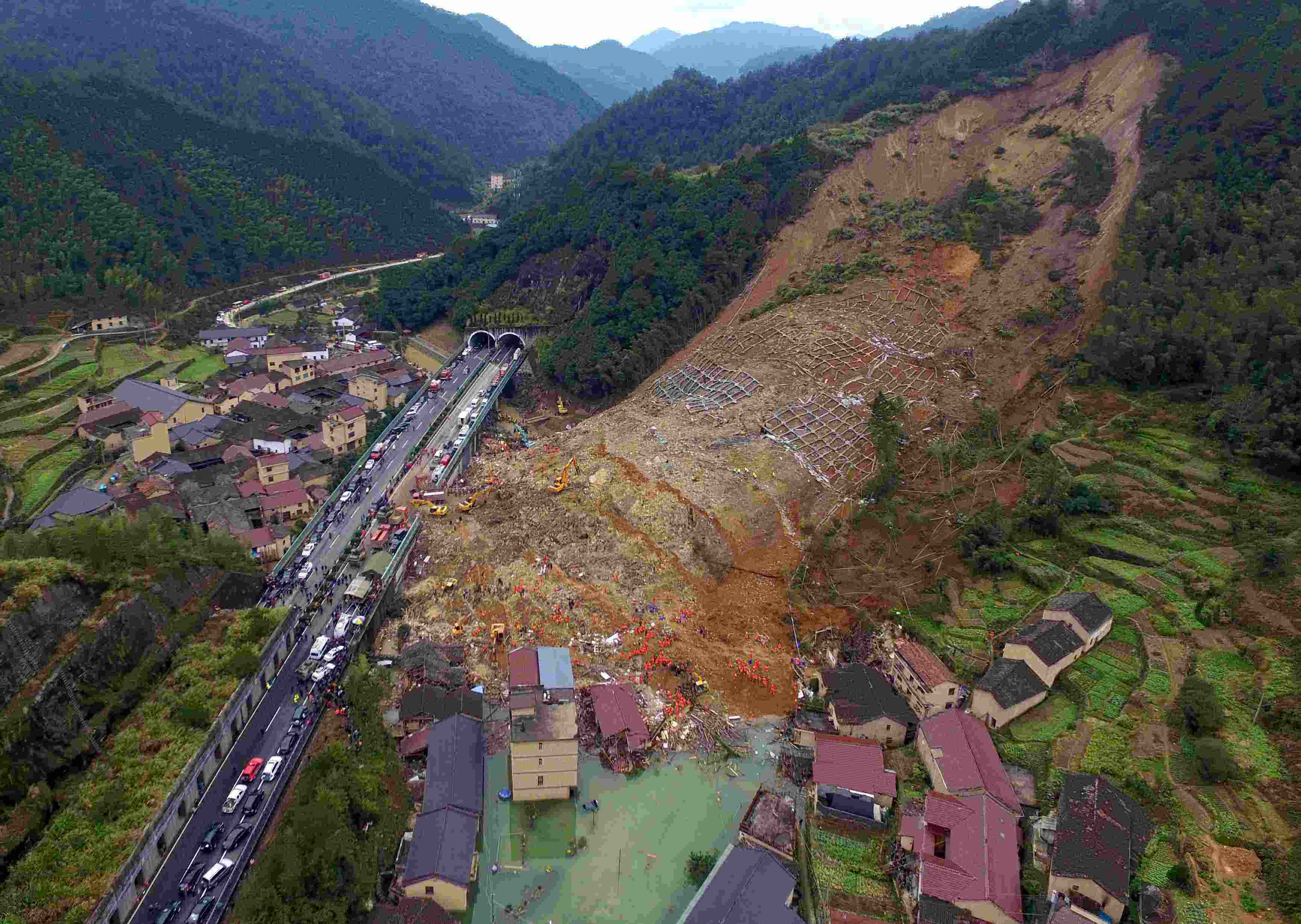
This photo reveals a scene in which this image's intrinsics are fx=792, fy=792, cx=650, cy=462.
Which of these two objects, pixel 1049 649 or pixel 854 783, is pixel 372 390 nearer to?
pixel 854 783

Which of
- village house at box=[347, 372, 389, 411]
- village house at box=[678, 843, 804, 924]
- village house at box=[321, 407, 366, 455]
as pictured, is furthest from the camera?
village house at box=[347, 372, 389, 411]

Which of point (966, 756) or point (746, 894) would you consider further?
point (966, 756)

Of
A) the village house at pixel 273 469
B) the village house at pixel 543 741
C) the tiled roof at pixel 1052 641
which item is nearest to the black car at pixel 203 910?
the village house at pixel 543 741

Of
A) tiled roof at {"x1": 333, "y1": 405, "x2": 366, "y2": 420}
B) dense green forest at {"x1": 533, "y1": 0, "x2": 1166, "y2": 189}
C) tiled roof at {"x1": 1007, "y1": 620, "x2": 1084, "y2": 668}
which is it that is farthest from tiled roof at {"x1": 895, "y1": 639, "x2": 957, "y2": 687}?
dense green forest at {"x1": 533, "y1": 0, "x2": 1166, "y2": 189}

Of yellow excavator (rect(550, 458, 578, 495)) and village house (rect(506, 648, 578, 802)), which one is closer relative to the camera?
village house (rect(506, 648, 578, 802))

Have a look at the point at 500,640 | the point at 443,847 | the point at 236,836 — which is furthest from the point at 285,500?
the point at 443,847

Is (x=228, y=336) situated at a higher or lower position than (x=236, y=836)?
lower

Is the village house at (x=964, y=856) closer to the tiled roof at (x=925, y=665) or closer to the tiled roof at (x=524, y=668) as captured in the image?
the tiled roof at (x=925, y=665)

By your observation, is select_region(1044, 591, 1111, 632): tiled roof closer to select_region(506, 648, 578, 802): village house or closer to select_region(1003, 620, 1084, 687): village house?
select_region(1003, 620, 1084, 687): village house
